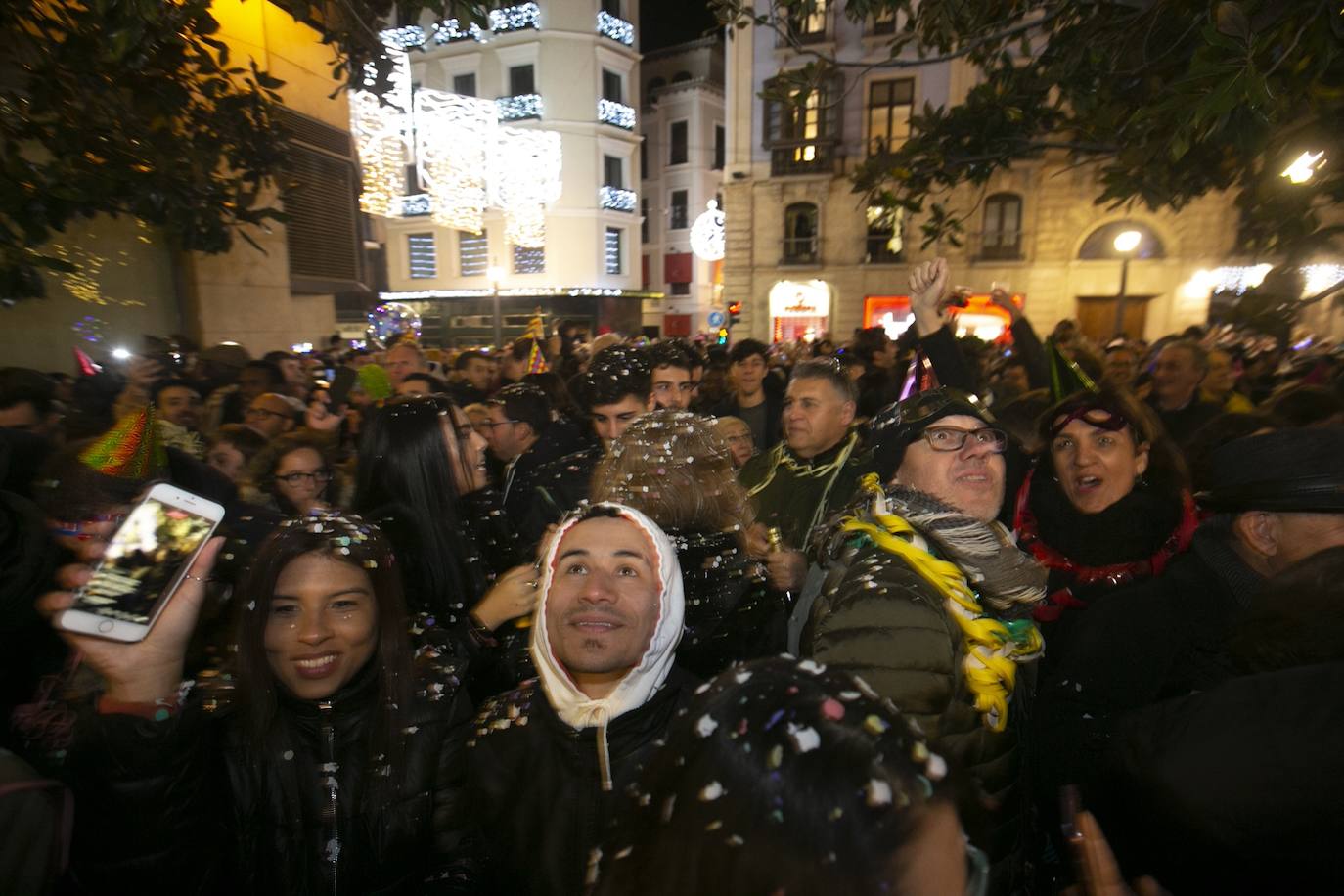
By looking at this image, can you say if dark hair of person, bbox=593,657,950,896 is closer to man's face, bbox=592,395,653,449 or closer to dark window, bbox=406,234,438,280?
man's face, bbox=592,395,653,449

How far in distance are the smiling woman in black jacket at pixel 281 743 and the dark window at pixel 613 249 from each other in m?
28.8

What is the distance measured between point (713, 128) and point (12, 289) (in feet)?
125

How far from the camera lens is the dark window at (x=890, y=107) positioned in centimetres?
2094

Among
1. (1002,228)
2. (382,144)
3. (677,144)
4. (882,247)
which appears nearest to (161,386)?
(382,144)

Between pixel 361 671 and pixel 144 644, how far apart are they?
20.6 inches

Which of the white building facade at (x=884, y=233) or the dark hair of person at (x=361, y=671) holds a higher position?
the white building facade at (x=884, y=233)

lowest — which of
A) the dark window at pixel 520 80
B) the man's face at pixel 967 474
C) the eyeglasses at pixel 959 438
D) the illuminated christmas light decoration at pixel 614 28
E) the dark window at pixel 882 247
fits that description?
the man's face at pixel 967 474

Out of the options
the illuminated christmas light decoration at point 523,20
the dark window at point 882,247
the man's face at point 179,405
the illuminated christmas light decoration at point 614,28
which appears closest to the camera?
the man's face at point 179,405

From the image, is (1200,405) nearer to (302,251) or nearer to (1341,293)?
(1341,293)

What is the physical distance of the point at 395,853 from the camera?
1712 millimetres

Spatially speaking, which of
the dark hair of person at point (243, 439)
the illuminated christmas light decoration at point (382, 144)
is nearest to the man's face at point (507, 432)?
the dark hair of person at point (243, 439)

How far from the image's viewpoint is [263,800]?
5.43ft

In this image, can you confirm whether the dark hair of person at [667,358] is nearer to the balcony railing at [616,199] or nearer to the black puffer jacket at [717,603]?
the black puffer jacket at [717,603]

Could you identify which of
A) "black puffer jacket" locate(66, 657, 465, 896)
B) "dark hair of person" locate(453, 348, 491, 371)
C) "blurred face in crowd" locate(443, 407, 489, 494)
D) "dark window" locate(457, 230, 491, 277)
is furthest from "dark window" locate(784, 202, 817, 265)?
"black puffer jacket" locate(66, 657, 465, 896)
